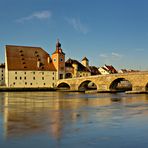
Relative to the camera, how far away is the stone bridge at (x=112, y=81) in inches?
1838

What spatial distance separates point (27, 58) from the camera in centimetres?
7231

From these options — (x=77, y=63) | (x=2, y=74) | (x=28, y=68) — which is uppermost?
(x=77, y=63)

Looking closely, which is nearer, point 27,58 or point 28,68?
point 28,68

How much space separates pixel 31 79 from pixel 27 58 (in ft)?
18.7

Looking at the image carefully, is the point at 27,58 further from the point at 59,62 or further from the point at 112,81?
the point at 112,81

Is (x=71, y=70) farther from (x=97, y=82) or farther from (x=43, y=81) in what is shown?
(x=97, y=82)

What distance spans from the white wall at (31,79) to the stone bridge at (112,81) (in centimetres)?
478

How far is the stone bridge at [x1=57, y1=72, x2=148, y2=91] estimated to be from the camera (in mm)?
46684

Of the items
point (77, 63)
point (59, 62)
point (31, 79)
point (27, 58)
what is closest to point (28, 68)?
→ point (31, 79)

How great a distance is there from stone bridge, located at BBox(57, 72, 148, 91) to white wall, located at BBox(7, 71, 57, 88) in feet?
15.7

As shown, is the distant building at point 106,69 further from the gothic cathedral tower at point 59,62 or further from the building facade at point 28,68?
the building facade at point 28,68

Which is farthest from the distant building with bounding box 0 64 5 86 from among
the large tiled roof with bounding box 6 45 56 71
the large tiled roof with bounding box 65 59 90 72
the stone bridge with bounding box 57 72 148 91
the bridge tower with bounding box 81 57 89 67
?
the bridge tower with bounding box 81 57 89 67

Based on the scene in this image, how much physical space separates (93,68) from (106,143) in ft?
291

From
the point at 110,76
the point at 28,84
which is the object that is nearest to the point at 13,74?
the point at 28,84
